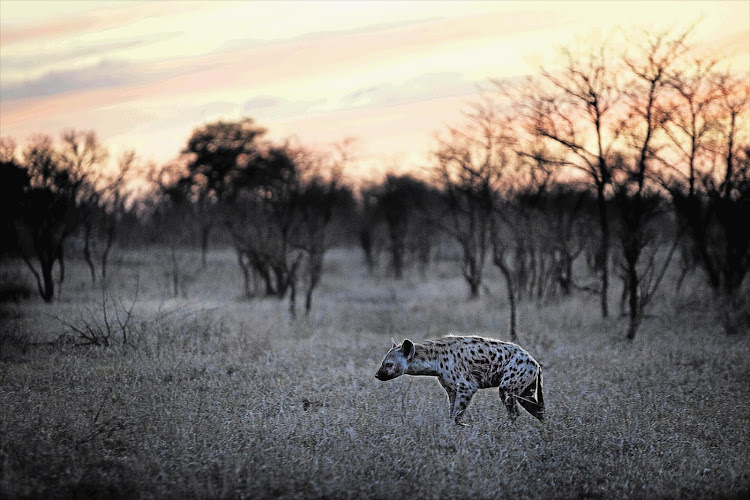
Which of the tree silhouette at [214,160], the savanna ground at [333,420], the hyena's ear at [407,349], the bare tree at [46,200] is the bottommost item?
the savanna ground at [333,420]

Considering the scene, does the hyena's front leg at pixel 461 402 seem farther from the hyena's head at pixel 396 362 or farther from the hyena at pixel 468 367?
the hyena's head at pixel 396 362

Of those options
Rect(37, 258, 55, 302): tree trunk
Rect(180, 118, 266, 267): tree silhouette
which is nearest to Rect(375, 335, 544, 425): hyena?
Rect(37, 258, 55, 302): tree trunk

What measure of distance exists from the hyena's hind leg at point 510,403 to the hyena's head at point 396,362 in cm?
141

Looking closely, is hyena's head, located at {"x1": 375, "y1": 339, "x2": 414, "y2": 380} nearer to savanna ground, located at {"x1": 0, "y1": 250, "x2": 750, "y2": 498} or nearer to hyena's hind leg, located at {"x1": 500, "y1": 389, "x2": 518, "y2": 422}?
savanna ground, located at {"x1": 0, "y1": 250, "x2": 750, "y2": 498}

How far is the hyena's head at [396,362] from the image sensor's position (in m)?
8.85

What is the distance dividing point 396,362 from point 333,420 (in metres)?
1.13

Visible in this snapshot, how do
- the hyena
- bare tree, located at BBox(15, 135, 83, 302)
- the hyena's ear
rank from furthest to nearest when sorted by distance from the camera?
1. bare tree, located at BBox(15, 135, 83, 302)
2. the hyena
3. the hyena's ear

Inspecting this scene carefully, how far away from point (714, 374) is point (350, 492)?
9.42 m

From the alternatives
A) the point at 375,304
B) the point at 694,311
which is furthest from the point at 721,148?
the point at 375,304

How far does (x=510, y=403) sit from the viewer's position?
30.3 feet

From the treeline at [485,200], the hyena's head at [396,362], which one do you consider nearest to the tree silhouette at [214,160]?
the treeline at [485,200]

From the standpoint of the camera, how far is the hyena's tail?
29.9 ft

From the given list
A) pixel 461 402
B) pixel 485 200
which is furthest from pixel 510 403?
pixel 485 200

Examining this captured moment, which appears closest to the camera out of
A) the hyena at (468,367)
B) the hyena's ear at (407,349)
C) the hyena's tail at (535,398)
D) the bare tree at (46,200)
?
the hyena's ear at (407,349)
